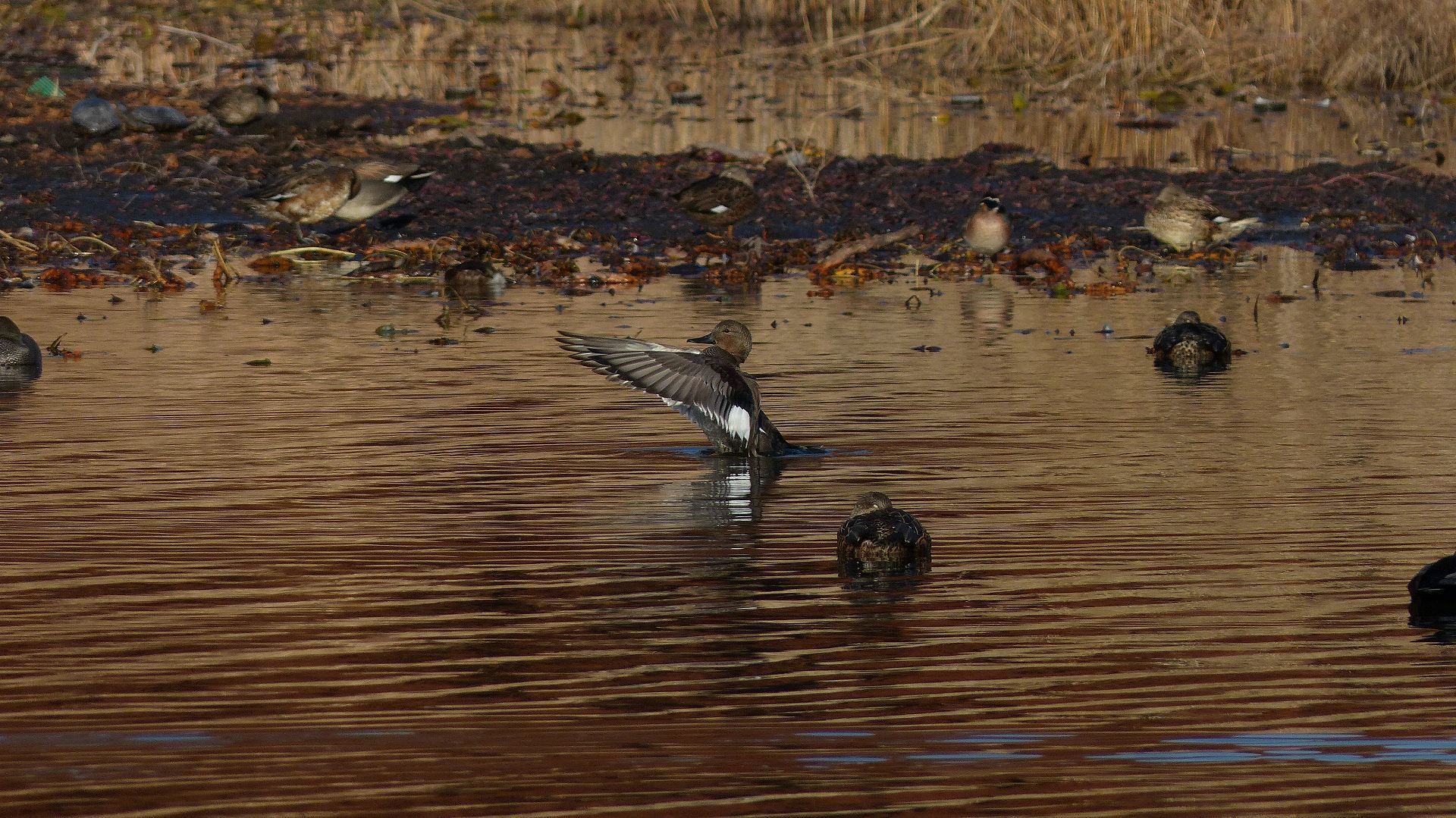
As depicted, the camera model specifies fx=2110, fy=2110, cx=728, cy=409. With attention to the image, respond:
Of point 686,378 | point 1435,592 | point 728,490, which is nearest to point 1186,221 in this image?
point 686,378

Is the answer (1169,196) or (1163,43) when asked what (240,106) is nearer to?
(1169,196)

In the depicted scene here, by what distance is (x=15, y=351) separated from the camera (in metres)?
10.3

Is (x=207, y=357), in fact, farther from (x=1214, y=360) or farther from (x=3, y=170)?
(x=3, y=170)

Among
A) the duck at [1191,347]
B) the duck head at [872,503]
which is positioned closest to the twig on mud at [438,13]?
the duck at [1191,347]

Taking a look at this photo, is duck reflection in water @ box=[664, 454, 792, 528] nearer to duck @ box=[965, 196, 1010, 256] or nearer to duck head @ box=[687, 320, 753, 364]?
duck head @ box=[687, 320, 753, 364]

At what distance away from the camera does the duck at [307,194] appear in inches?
603

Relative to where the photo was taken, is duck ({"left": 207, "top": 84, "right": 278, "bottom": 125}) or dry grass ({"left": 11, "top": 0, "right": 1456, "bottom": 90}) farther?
dry grass ({"left": 11, "top": 0, "right": 1456, "bottom": 90})

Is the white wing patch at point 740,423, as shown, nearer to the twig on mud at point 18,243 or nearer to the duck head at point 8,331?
the duck head at point 8,331

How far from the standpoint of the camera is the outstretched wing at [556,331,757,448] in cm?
851

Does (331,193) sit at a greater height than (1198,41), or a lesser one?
lesser

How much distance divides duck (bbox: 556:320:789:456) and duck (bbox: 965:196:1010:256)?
271 inches

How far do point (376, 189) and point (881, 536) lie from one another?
32.4ft

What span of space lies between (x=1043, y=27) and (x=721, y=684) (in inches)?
867

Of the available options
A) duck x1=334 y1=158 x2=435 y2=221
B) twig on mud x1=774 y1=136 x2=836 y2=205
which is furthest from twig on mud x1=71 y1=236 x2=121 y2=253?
twig on mud x1=774 y1=136 x2=836 y2=205
